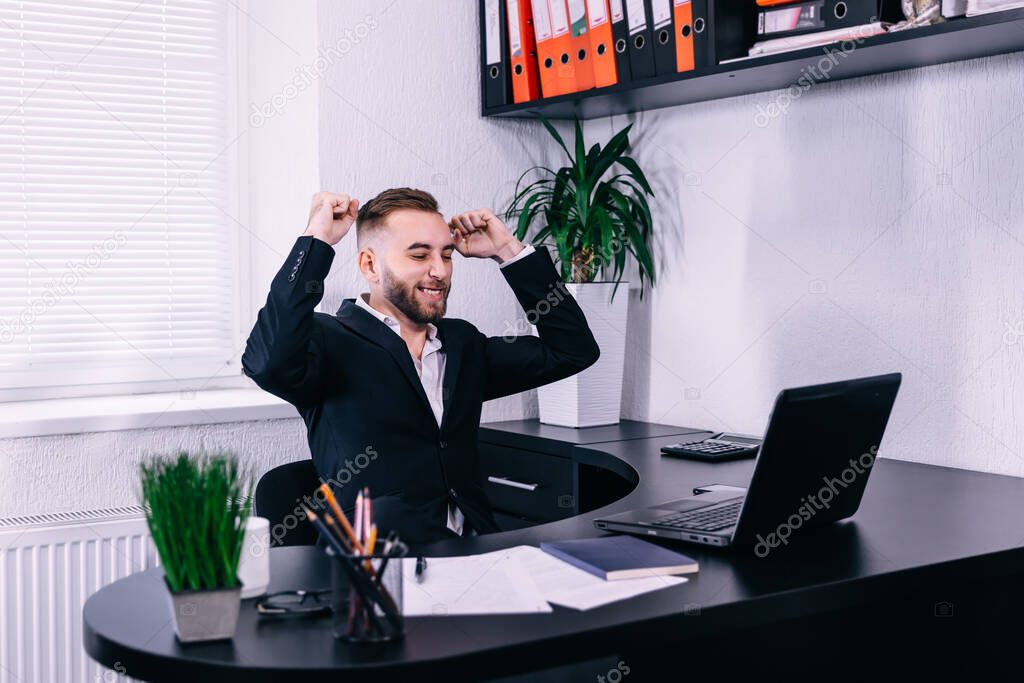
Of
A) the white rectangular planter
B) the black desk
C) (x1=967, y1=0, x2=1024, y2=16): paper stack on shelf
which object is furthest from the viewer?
the white rectangular planter

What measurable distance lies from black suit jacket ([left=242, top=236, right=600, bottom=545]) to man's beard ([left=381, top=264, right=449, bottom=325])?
66 mm

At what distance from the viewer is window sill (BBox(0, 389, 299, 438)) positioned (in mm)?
2359

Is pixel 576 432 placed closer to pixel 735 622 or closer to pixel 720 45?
pixel 720 45

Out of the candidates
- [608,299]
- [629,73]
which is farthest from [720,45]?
[608,299]

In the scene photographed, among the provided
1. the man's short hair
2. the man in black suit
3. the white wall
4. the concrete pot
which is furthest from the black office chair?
the white wall

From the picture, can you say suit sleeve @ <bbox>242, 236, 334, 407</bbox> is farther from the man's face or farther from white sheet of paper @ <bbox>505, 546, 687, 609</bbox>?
white sheet of paper @ <bbox>505, 546, 687, 609</bbox>

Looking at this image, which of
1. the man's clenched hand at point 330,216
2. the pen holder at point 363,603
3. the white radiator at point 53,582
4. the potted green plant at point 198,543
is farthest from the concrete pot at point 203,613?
the white radiator at point 53,582

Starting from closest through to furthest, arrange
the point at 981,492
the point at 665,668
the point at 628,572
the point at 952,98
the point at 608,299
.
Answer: the point at 628,572, the point at 665,668, the point at 981,492, the point at 952,98, the point at 608,299

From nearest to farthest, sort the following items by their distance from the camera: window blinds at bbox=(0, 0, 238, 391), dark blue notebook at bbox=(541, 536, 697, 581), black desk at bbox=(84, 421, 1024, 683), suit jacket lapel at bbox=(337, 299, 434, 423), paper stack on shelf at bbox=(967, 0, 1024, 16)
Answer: black desk at bbox=(84, 421, 1024, 683) → dark blue notebook at bbox=(541, 536, 697, 581) → paper stack on shelf at bbox=(967, 0, 1024, 16) → suit jacket lapel at bbox=(337, 299, 434, 423) → window blinds at bbox=(0, 0, 238, 391)

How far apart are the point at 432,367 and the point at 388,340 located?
5.8 inches

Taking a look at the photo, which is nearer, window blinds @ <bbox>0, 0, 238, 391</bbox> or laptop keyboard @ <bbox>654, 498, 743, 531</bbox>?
laptop keyboard @ <bbox>654, 498, 743, 531</bbox>

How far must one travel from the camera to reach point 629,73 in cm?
260

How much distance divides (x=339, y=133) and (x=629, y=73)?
0.77 m

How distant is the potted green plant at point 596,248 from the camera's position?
2.80 m
